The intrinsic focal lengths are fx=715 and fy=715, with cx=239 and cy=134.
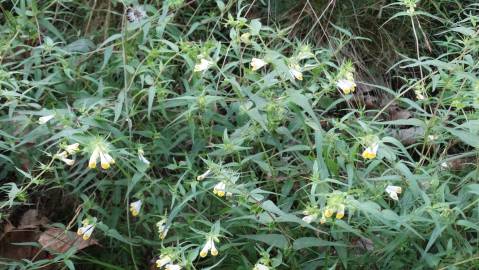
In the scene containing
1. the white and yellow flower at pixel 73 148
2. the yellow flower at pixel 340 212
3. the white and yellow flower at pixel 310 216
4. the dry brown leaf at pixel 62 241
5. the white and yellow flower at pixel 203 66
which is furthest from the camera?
the dry brown leaf at pixel 62 241

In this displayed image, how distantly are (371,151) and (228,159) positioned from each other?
0.76 meters

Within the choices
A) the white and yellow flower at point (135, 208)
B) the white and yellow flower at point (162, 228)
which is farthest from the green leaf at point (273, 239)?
the white and yellow flower at point (135, 208)

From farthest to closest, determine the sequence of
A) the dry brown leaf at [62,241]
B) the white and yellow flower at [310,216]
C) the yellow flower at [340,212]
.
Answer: the dry brown leaf at [62,241] < the white and yellow flower at [310,216] < the yellow flower at [340,212]

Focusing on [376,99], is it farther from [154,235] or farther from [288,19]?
[154,235]

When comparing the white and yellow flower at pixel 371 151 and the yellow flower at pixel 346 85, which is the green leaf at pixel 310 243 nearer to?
the white and yellow flower at pixel 371 151

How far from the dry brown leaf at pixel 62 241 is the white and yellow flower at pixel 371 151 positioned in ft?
3.29

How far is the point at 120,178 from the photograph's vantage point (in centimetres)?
245

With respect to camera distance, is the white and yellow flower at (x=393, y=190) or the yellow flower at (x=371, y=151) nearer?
the yellow flower at (x=371, y=151)

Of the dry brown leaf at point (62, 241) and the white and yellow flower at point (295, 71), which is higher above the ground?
the white and yellow flower at point (295, 71)

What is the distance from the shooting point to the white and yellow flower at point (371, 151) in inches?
72.3

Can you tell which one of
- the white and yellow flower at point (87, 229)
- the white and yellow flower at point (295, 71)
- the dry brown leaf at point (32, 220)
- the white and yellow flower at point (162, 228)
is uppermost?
the white and yellow flower at point (295, 71)

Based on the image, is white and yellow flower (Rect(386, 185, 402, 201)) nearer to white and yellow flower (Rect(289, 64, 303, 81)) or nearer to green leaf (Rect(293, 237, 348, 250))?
green leaf (Rect(293, 237, 348, 250))

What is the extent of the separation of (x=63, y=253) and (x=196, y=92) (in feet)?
2.19

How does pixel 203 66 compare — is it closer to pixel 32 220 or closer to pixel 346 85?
pixel 346 85
